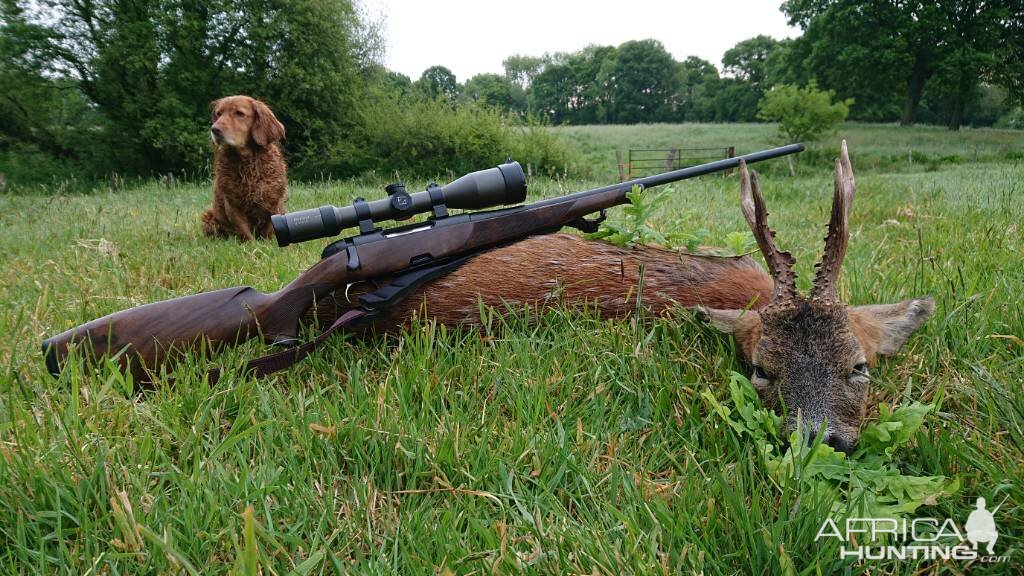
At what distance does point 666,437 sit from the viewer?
1.95 m

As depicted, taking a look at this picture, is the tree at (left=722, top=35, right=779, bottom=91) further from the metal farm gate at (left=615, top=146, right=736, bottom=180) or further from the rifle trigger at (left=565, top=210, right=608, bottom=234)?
the rifle trigger at (left=565, top=210, right=608, bottom=234)

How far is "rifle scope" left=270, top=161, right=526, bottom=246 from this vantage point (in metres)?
2.66

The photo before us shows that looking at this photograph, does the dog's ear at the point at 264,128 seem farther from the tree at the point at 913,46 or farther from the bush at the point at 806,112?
the tree at the point at 913,46

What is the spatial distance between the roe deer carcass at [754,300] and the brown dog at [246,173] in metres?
3.83

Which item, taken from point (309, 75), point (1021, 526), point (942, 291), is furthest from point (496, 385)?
point (309, 75)

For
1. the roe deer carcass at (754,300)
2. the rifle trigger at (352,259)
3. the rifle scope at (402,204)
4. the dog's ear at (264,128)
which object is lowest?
the roe deer carcass at (754,300)

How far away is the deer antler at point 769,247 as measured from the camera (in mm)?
2045

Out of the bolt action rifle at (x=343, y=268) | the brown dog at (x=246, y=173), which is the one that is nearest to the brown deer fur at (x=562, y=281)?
the bolt action rifle at (x=343, y=268)

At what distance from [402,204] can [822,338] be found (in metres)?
1.96

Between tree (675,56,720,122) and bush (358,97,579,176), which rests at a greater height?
tree (675,56,720,122)

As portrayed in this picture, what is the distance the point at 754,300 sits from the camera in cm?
244

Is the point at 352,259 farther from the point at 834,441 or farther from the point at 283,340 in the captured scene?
the point at 834,441

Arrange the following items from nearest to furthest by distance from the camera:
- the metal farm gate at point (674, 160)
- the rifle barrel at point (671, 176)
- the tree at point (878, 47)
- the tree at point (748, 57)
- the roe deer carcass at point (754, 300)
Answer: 1. the roe deer carcass at point (754, 300)
2. the rifle barrel at point (671, 176)
3. the metal farm gate at point (674, 160)
4. the tree at point (878, 47)
5. the tree at point (748, 57)

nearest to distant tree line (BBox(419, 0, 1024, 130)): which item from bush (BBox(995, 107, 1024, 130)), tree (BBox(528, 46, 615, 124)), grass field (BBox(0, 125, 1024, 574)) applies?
bush (BBox(995, 107, 1024, 130))
